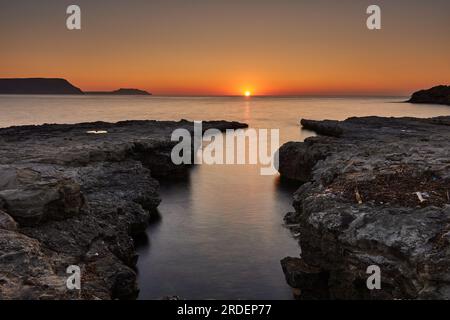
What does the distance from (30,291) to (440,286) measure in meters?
10.8

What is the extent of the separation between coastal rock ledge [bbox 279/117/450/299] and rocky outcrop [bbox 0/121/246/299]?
7380 millimetres

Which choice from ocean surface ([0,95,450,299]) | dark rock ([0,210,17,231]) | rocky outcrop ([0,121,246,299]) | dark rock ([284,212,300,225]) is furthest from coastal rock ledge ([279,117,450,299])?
dark rock ([0,210,17,231])

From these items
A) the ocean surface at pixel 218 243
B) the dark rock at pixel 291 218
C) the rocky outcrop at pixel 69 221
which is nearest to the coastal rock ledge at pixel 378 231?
the ocean surface at pixel 218 243

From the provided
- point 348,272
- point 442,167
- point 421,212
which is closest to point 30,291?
point 348,272

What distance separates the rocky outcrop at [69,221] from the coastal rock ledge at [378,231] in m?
7.38

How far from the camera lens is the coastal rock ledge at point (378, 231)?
13.2 metres

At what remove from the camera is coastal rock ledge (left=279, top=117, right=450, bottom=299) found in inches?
520

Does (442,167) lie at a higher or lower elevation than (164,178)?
higher

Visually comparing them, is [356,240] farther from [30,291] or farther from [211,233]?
[211,233]

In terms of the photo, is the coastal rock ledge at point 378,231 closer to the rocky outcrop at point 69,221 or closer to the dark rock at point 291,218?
the dark rock at point 291,218

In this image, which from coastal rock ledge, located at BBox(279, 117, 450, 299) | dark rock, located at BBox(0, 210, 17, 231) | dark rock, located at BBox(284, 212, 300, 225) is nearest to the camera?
coastal rock ledge, located at BBox(279, 117, 450, 299)

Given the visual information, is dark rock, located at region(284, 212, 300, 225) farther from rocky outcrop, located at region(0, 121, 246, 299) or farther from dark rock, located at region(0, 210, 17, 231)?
dark rock, located at region(0, 210, 17, 231)

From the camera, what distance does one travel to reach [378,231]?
14961 millimetres
